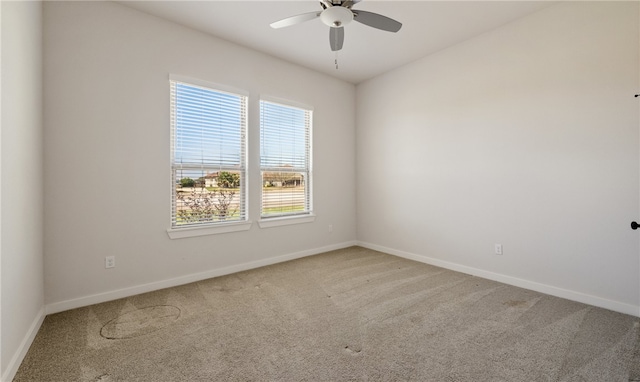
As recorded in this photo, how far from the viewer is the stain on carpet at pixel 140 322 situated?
214 centimetres

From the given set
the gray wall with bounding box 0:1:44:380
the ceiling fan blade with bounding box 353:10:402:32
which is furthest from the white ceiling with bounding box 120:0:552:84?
the gray wall with bounding box 0:1:44:380

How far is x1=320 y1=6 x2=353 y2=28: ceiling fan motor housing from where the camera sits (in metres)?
2.12

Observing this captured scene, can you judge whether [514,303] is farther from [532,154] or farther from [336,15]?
[336,15]

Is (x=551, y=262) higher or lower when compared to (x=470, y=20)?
lower

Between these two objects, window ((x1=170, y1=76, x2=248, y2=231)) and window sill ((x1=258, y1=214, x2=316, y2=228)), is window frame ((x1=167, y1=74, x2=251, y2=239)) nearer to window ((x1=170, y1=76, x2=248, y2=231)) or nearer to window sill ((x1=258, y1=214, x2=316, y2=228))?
window ((x1=170, y1=76, x2=248, y2=231))

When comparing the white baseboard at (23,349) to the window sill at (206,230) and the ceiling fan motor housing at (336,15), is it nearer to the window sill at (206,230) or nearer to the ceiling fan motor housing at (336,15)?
the window sill at (206,230)

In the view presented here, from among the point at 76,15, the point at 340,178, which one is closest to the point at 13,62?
the point at 76,15

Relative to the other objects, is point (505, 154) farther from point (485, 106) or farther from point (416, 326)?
point (416, 326)

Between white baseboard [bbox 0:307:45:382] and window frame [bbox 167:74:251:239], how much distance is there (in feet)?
3.89

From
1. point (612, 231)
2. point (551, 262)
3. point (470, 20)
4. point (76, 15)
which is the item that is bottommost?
point (551, 262)

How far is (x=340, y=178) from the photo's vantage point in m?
4.89

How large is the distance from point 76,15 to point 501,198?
15.7ft

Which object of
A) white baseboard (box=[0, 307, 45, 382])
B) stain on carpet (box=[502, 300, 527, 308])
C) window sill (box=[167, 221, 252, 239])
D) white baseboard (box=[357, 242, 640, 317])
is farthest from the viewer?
window sill (box=[167, 221, 252, 239])

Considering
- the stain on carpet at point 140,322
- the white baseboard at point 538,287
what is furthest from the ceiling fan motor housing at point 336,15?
the white baseboard at point 538,287
